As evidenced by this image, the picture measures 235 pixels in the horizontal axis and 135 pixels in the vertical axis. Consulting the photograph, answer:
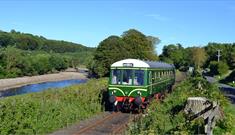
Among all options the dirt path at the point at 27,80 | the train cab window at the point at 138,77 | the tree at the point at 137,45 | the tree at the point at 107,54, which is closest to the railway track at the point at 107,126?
the train cab window at the point at 138,77

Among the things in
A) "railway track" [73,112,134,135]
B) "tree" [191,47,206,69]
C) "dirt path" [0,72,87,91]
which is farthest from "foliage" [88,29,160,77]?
"railway track" [73,112,134,135]

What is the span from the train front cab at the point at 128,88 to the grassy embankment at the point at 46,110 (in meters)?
1.22

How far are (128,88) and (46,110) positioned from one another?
6.55 metres

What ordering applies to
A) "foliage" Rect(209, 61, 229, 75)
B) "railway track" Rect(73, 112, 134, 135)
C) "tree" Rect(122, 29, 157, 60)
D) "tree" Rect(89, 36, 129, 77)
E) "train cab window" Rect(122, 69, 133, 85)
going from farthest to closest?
"foliage" Rect(209, 61, 229, 75) < "tree" Rect(122, 29, 157, 60) < "tree" Rect(89, 36, 129, 77) < "train cab window" Rect(122, 69, 133, 85) < "railway track" Rect(73, 112, 134, 135)

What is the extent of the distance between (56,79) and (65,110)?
9608 cm

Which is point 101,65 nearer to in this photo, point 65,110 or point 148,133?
point 65,110

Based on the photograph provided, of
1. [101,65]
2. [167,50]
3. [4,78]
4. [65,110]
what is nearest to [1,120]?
[65,110]

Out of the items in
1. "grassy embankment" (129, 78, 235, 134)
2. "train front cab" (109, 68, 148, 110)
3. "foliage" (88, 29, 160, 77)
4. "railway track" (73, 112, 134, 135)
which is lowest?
"railway track" (73, 112, 134, 135)

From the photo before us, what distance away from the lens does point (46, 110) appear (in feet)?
62.2

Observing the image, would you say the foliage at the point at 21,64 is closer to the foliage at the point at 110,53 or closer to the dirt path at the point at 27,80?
the dirt path at the point at 27,80

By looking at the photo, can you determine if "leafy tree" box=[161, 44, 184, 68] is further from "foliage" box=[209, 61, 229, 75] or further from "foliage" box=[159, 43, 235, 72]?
"foliage" box=[209, 61, 229, 75]

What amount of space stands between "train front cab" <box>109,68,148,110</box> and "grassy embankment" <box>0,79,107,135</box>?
1219 millimetres

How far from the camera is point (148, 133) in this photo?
1433 centimetres

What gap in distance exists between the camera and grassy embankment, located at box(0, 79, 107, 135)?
1659cm
